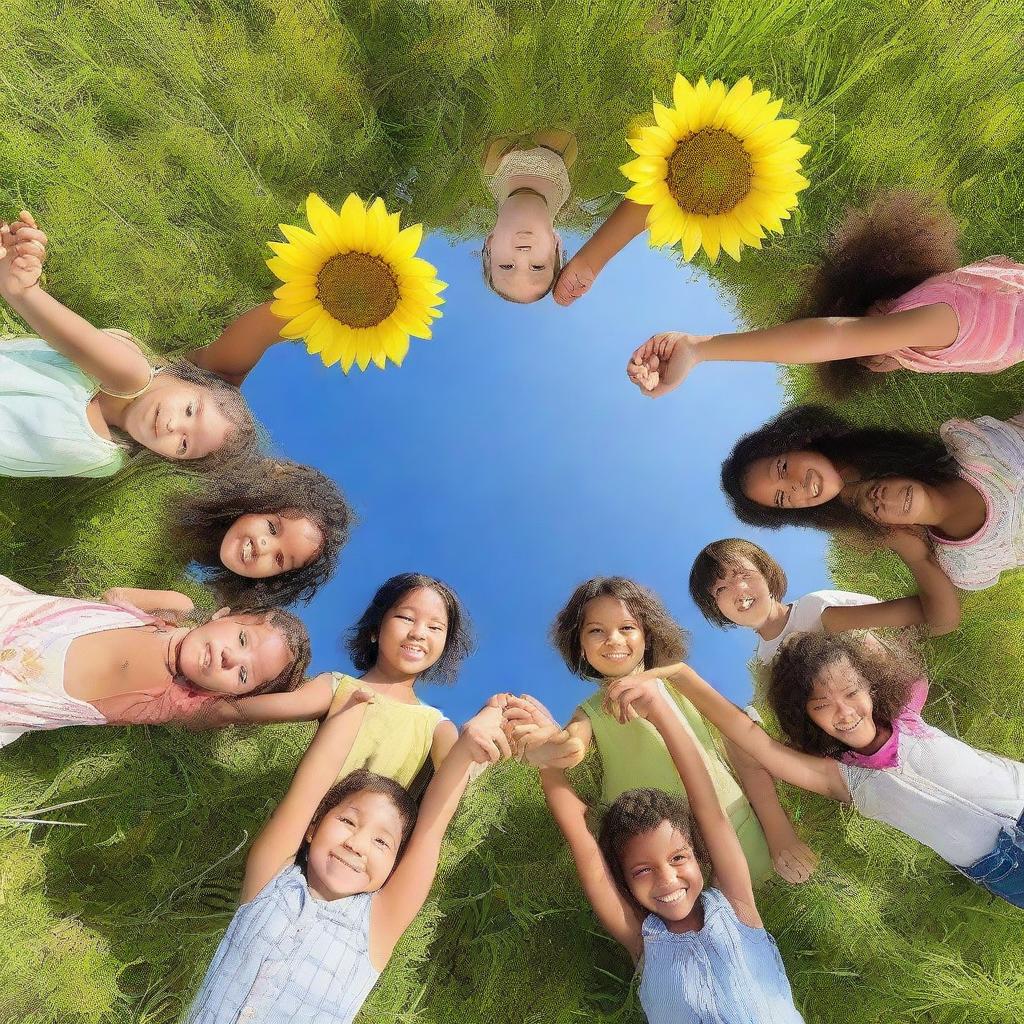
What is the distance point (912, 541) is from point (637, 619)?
616mm

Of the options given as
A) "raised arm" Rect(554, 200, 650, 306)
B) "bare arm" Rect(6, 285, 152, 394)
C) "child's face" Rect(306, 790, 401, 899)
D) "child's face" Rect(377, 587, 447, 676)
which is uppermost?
"raised arm" Rect(554, 200, 650, 306)

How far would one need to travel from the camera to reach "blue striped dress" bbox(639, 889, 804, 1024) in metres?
1.38

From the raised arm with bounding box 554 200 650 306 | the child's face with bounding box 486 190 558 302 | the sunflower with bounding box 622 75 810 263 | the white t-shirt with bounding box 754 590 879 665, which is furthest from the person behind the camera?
the white t-shirt with bounding box 754 590 879 665

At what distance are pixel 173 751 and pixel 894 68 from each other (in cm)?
215

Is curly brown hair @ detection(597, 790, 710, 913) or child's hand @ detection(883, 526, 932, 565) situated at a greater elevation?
child's hand @ detection(883, 526, 932, 565)

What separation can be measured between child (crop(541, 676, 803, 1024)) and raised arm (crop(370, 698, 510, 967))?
0.77 feet

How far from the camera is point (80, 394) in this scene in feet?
4.53

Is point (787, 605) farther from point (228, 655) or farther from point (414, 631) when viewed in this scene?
point (228, 655)

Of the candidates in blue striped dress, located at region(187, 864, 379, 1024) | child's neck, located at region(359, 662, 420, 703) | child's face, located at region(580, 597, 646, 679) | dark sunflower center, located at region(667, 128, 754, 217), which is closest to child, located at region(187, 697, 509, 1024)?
blue striped dress, located at region(187, 864, 379, 1024)

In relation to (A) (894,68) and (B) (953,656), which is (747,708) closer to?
(B) (953,656)

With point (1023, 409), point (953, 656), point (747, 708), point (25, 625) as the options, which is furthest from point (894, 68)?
point (25, 625)

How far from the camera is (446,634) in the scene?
66.1 inches

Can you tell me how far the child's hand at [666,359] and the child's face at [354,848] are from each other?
939 mm

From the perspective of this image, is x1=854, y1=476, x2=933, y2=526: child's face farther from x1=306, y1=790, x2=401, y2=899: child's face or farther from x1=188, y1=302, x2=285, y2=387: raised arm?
x1=188, y1=302, x2=285, y2=387: raised arm
